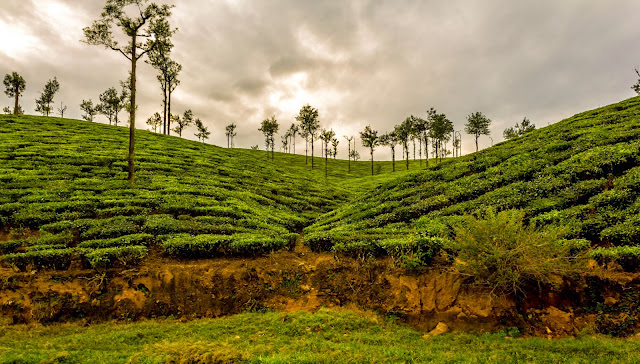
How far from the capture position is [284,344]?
8.92 metres

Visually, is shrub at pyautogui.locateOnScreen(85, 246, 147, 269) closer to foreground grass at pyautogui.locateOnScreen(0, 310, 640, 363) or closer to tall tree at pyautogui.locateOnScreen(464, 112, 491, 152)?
foreground grass at pyautogui.locateOnScreen(0, 310, 640, 363)

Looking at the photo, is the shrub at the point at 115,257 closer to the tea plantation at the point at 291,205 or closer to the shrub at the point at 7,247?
the tea plantation at the point at 291,205

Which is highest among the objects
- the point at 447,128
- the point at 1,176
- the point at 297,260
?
the point at 447,128

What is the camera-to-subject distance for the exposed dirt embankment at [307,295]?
8995 millimetres

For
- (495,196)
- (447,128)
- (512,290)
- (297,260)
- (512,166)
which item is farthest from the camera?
(447,128)

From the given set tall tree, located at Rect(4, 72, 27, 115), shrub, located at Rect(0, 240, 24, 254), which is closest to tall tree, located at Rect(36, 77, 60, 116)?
tall tree, located at Rect(4, 72, 27, 115)

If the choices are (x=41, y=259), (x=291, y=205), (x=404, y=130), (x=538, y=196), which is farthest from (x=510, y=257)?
(x=404, y=130)

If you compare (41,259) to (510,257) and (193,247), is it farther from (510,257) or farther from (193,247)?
(510,257)

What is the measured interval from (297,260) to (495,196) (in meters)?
13.7

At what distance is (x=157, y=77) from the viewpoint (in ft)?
230

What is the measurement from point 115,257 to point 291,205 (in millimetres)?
20146

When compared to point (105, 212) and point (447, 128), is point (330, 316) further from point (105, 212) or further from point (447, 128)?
point (447, 128)

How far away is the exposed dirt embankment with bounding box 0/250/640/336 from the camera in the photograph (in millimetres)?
8995

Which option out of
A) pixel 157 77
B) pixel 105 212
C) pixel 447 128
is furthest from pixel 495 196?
pixel 157 77
